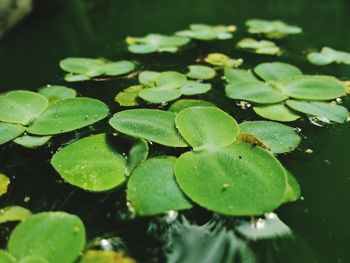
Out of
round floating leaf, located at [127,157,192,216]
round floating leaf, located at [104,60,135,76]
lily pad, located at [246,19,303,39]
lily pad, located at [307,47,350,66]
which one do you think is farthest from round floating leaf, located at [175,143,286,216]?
lily pad, located at [246,19,303,39]

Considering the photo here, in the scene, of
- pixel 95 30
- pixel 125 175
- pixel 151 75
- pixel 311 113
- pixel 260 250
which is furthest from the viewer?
pixel 95 30

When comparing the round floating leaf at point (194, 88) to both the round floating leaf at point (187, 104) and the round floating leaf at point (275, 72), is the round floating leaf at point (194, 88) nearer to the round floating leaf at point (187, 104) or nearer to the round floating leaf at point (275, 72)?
the round floating leaf at point (187, 104)

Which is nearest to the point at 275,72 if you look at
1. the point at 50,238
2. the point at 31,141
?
the point at 31,141

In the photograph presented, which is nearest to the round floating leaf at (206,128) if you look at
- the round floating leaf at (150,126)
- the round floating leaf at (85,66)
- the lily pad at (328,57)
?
the round floating leaf at (150,126)

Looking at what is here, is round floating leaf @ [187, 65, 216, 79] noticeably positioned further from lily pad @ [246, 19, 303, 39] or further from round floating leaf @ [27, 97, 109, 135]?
lily pad @ [246, 19, 303, 39]

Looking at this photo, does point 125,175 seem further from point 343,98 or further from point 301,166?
point 343,98

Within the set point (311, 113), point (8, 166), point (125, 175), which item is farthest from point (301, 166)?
point (8, 166)
